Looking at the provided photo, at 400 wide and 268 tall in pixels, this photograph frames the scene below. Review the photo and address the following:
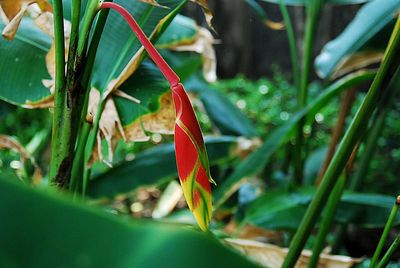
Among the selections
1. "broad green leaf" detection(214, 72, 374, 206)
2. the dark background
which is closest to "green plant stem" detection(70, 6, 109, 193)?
"broad green leaf" detection(214, 72, 374, 206)

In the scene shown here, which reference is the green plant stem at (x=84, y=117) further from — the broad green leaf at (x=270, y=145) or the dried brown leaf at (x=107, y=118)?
the broad green leaf at (x=270, y=145)

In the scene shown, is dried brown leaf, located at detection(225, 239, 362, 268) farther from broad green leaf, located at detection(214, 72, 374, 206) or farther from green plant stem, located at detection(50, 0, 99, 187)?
green plant stem, located at detection(50, 0, 99, 187)

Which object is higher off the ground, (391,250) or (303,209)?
(391,250)

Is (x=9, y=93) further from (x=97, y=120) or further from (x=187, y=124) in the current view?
(x=187, y=124)

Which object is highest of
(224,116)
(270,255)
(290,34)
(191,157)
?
(290,34)

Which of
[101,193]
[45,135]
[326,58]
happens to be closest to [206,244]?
[101,193]

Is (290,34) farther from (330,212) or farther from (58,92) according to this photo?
(58,92)

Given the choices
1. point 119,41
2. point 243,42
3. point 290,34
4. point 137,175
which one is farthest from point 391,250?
point 243,42
